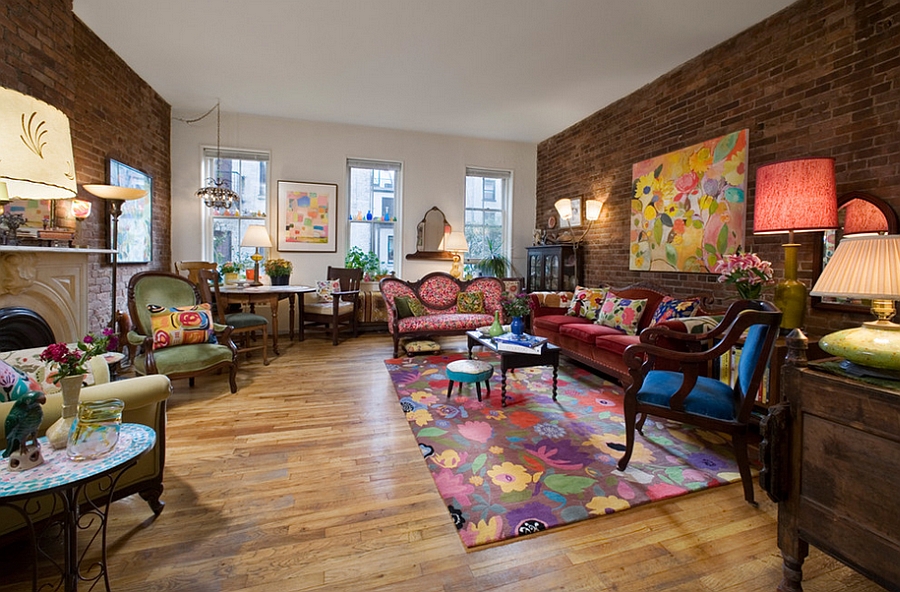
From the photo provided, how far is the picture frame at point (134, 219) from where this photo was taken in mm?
4141

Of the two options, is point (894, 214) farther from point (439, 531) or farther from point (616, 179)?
point (439, 531)

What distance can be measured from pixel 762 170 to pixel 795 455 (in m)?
2.15

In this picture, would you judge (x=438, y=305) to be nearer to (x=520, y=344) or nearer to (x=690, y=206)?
(x=520, y=344)

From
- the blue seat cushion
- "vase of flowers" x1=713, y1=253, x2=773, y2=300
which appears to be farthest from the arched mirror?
the blue seat cushion

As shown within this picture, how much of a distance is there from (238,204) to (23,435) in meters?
5.16

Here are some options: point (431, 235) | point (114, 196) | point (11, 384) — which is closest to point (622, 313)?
point (431, 235)

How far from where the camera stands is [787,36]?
3080 mm

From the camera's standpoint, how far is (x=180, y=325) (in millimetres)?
3252

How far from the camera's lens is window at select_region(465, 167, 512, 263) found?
6.71 m

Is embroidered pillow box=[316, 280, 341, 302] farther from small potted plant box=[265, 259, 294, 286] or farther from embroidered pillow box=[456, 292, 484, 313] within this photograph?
embroidered pillow box=[456, 292, 484, 313]

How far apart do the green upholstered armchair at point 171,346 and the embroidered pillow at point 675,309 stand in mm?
3647

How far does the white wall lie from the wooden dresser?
536 centimetres

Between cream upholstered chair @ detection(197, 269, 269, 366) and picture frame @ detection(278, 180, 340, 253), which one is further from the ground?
picture frame @ detection(278, 180, 340, 253)

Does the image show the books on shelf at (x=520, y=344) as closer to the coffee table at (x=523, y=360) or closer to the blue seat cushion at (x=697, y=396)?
the coffee table at (x=523, y=360)
